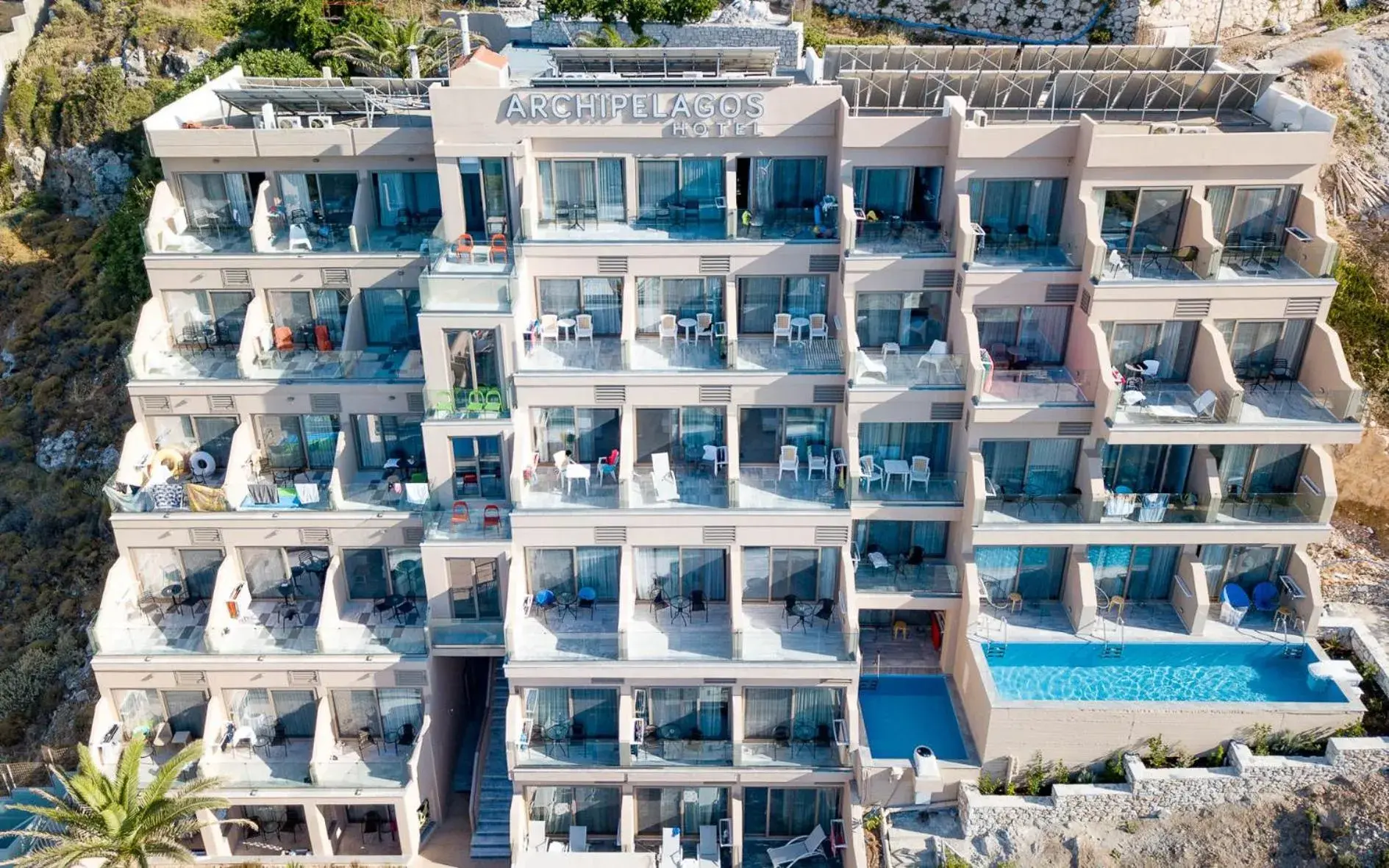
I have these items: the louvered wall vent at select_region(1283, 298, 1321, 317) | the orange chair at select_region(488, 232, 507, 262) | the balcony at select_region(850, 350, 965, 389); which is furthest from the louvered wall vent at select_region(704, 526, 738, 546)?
the louvered wall vent at select_region(1283, 298, 1321, 317)

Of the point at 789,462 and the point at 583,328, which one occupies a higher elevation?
the point at 583,328

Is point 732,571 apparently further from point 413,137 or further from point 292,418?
point 413,137

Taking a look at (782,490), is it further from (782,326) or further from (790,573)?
(782,326)

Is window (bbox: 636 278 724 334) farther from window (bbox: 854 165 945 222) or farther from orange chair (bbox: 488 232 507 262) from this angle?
window (bbox: 854 165 945 222)

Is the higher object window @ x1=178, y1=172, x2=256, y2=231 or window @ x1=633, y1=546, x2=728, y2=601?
window @ x1=178, y1=172, x2=256, y2=231

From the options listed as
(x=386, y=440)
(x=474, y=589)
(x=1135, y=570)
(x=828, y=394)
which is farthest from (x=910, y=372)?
(x=386, y=440)
